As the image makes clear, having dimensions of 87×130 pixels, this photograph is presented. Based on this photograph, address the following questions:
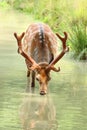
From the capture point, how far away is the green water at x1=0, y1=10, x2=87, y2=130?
34.3ft

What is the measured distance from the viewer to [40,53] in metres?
14.1

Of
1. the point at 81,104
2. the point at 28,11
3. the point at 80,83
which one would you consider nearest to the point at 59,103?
the point at 81,104

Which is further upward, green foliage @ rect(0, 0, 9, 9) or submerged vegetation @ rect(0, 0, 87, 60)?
submerged vegetation @ rect(0, 0, 87, 60)

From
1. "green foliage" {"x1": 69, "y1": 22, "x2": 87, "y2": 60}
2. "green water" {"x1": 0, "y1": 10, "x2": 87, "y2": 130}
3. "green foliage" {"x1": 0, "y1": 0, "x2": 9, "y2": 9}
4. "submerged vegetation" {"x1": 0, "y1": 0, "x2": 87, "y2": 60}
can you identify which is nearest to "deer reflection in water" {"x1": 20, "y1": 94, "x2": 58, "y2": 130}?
"green water" {"x1": 0, "y1": 10, "x2": 87, "y2": 130}

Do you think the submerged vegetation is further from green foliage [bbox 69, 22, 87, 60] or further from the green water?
the green water

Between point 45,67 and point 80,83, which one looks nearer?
point 45,67

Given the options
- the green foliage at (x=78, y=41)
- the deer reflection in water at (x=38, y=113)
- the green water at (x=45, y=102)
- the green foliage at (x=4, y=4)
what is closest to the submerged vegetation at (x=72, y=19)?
the green foliage at (x=78, y=41)

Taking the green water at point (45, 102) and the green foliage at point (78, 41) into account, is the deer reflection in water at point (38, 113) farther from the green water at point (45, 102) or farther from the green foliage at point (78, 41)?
the green foliage at point (78, 41)

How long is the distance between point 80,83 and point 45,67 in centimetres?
219

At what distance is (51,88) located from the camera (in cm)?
1439

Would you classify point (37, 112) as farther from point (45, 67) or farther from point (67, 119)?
point (45, 67)

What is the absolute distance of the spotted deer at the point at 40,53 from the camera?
13234 millimetres

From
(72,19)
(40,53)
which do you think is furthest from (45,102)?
(72,19)

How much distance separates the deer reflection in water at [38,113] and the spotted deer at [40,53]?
0.29 m
